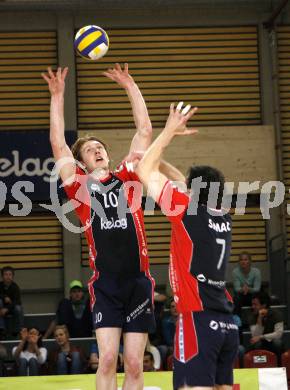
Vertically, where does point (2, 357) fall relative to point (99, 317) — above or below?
below

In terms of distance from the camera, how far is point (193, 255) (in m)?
7.54

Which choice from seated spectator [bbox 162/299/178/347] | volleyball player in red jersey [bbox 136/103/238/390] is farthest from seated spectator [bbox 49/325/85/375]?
volleyball player in red jersey [bbox 136/103/238/390]

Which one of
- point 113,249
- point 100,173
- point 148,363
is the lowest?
point 148,363

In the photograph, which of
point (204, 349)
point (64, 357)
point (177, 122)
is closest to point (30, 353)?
point (64, 357)

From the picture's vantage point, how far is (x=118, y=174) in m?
9.36

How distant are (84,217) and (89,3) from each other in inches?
484

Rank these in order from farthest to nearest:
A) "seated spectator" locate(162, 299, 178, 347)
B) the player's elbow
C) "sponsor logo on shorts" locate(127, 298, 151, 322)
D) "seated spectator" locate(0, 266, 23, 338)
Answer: "seated spectator" locate(0, 266, 23, 338) → "seated spectator" locate(162, 299, 178, 347) → the player's elbow → "sponsor logo on shorts" locate(127, 298, 151, 322)

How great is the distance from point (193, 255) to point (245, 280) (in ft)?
38.8

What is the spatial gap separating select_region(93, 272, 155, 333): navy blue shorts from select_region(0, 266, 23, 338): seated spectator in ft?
29.6

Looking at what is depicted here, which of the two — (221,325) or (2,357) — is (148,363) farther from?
(221,325)

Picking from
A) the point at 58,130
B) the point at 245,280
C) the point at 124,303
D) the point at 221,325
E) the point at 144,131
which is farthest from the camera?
the point at 245,280

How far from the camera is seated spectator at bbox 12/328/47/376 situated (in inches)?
615

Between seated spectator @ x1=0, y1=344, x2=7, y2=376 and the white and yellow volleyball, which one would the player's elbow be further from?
seated spectator @ x1=0, y1=344, x2=7, y2=376

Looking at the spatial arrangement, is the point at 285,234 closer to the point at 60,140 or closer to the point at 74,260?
the point at 74,260
